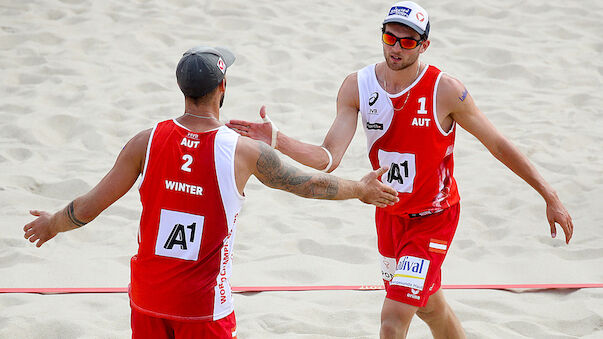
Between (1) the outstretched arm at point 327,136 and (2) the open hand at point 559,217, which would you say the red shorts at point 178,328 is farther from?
(2) the open hand at point 559,217

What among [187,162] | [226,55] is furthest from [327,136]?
[187,162]

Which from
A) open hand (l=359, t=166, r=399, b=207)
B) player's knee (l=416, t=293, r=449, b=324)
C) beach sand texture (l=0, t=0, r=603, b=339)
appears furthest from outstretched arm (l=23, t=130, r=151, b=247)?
player's knee (l=416, t=293, r=449, b=324)

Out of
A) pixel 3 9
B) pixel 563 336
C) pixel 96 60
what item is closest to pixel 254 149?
pixel 563 336

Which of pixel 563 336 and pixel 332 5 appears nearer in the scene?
pixel 563 336

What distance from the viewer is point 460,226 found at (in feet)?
20.7

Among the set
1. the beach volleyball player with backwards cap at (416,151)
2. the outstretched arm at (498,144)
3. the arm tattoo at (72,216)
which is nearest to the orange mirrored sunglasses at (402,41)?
the beach volleyball player with backwards cap at (416,151)

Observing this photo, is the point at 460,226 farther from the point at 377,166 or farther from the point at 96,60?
the point at 96,60

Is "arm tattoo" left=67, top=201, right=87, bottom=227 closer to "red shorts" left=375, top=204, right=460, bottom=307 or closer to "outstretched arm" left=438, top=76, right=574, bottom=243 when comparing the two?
"red shorts" left=375, top=204, right=460, bottom=307

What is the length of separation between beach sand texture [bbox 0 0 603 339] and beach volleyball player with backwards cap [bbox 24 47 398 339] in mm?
1544

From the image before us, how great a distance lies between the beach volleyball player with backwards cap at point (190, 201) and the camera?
9.92 feet

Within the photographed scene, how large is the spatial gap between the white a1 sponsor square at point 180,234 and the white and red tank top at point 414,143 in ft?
4.49

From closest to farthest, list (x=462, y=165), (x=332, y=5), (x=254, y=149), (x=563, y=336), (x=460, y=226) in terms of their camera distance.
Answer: (x=254, y=149) < (x=563, y=336) < (x=460, y=226) < (x=462, y=165) < (x=332, y=5)

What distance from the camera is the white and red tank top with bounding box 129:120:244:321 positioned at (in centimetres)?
302

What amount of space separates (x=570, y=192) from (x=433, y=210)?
10.4ft
